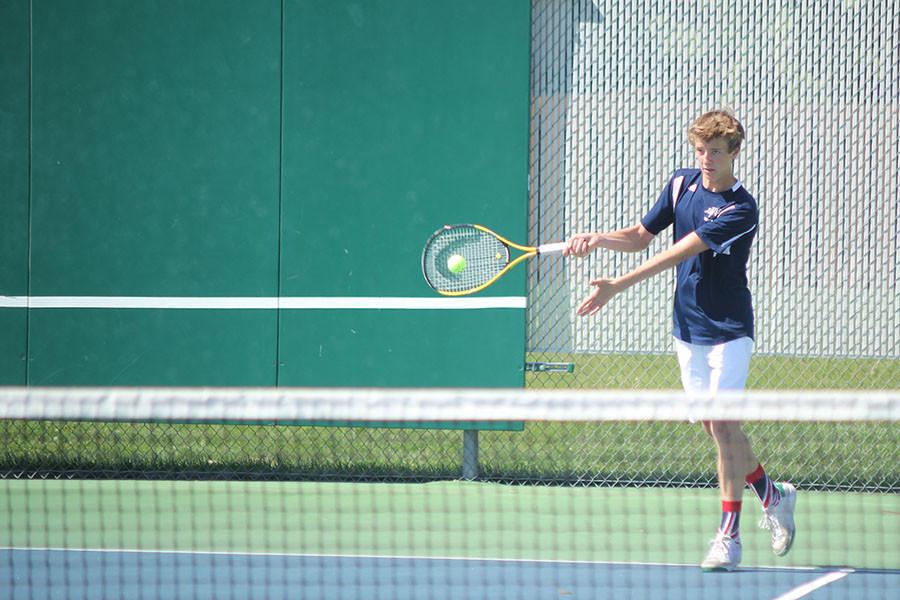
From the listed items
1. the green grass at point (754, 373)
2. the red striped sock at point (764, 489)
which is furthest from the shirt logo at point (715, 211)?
the green grass at point (754, 373)

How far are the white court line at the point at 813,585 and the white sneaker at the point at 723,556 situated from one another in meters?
0.23

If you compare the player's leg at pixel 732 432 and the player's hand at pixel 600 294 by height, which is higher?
the player's hand at pixel 600 294

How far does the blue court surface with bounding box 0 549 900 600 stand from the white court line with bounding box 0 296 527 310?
1.54 meters

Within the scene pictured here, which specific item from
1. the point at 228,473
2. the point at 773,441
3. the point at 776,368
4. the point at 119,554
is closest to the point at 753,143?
the point at 776,368

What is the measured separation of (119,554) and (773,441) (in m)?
3.54

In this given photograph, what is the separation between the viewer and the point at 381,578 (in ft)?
12.8

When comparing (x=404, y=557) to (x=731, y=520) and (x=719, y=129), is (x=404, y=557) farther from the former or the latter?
(x=719, y=129)

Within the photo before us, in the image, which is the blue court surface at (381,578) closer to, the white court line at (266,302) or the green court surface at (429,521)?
the green court surface at (429,521)

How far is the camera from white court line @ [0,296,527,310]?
5363mm

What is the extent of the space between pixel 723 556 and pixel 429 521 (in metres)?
1.40

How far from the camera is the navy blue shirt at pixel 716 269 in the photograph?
3.90m

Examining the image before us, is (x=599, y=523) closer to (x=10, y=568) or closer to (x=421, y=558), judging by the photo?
(x=421, y=558)

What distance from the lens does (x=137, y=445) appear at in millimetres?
6023

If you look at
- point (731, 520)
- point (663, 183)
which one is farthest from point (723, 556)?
point (663, 183)
